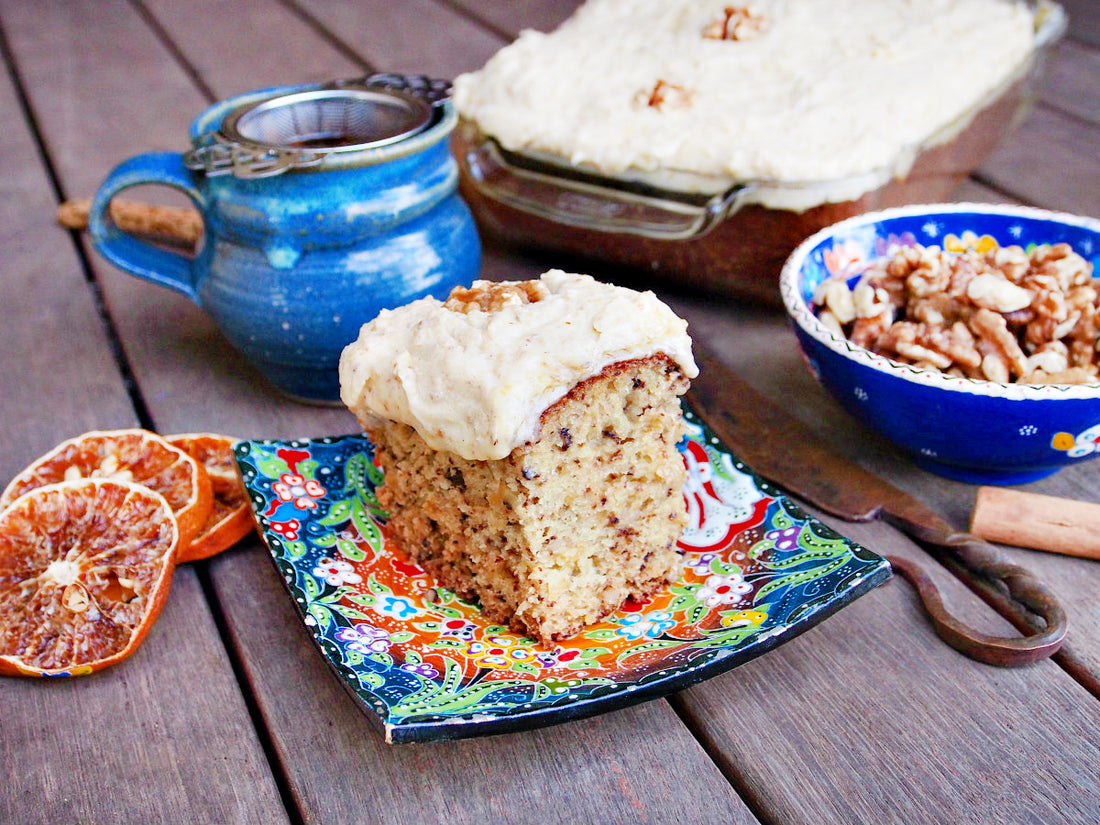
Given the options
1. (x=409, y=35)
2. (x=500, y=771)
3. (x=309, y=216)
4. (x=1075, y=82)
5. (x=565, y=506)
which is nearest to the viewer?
(x=500, y=771)

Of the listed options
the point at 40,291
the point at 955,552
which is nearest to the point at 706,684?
the point at 955,552

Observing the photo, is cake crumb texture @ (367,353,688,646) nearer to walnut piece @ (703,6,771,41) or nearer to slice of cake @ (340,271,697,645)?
slice of cake @ (340,271,697,645)

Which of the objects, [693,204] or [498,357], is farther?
[693,204]

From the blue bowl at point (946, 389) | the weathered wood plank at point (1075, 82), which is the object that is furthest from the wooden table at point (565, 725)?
the weathered wood plank at point (1075, 82)

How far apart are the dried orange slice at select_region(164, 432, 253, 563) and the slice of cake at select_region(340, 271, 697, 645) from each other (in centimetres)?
20

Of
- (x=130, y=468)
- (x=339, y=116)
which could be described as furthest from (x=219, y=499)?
(x=339, y=116)

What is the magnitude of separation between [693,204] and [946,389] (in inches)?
20.9

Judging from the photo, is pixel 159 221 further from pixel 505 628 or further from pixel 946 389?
pixel 946 389

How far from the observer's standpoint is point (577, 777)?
0.92m

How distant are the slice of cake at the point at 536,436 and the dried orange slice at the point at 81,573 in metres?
0.26

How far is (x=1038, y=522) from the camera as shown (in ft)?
3.86

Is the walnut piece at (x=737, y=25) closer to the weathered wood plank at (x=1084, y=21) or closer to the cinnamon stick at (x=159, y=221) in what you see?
the cinnamon stick at (x=159, y=221)

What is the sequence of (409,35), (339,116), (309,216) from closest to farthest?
(309,216) < (339,116) < (409,35)

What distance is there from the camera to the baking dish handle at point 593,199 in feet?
4.95
